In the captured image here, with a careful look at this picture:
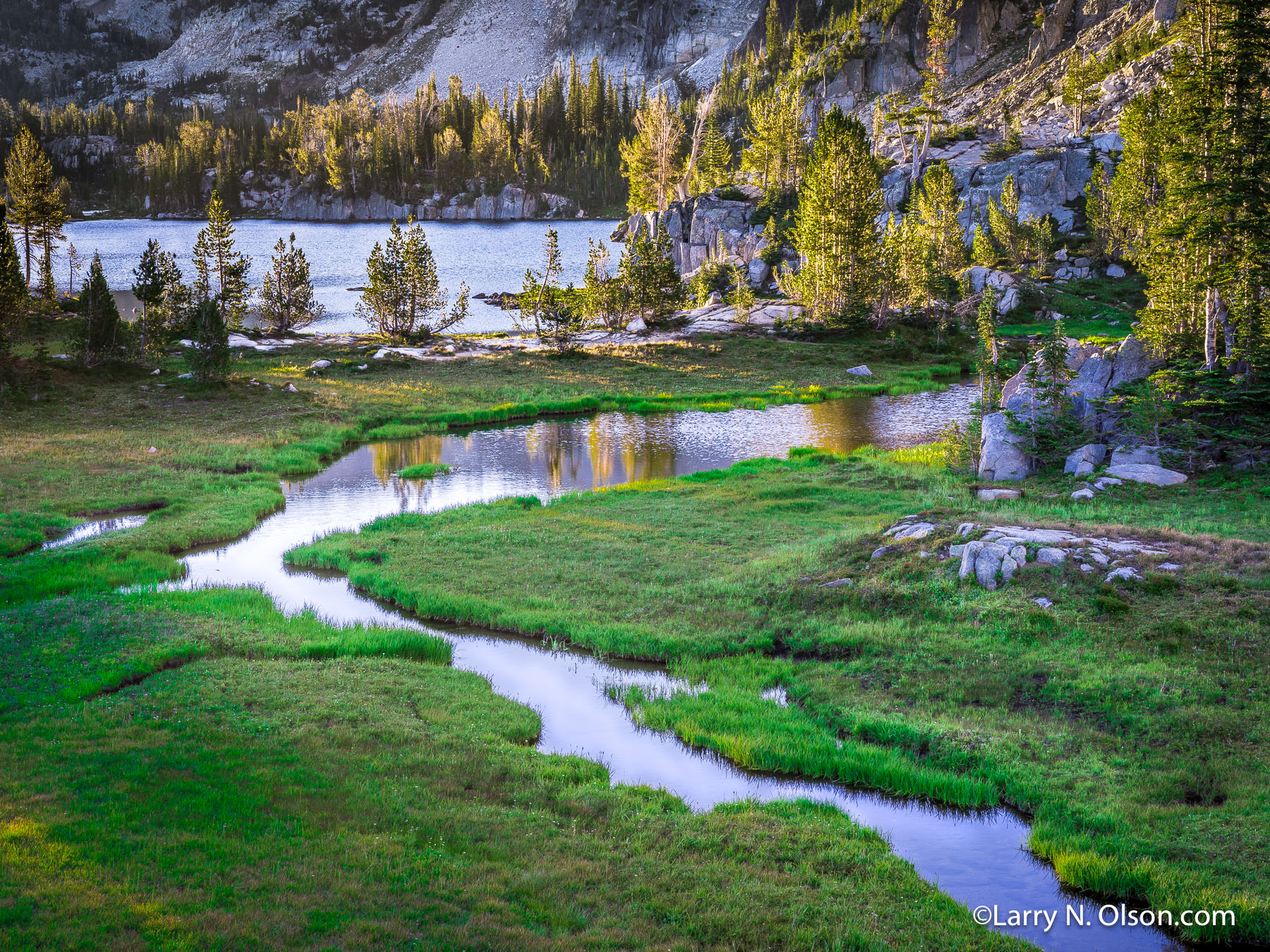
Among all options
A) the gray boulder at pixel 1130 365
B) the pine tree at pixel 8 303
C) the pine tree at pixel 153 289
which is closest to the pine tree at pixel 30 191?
the pine tree at pixel 153 289

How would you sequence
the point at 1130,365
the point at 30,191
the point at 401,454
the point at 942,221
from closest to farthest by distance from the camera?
1. the point at 1130,365
2. the point at 401,454
3. the point at 30,191
4. the point at 942,221

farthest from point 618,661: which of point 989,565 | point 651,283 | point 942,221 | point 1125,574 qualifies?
point 942,221

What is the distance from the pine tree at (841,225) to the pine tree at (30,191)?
79.6m

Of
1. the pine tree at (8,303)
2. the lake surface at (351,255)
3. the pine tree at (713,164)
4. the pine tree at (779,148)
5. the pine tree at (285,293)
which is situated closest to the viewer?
the pine tree at (8,303)

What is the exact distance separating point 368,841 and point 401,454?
37.7 metres

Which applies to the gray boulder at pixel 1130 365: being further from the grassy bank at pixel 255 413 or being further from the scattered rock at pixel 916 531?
the grassy bank at pixel 255 413

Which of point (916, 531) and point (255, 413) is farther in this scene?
point (255, 413)

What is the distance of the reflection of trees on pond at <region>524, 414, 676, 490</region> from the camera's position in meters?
41.1

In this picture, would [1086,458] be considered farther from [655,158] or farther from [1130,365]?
[655,158]

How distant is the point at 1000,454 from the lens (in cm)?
3284

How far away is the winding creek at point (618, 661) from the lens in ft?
39.7

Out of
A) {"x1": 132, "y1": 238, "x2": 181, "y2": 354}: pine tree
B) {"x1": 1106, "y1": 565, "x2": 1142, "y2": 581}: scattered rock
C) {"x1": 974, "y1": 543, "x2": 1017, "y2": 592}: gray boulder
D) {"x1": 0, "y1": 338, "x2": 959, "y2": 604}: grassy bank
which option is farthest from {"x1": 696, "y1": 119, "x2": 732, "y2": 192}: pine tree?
{"x1": 1106, "y1": 565, "x2": 1142, "y2": 581}: scattered rock

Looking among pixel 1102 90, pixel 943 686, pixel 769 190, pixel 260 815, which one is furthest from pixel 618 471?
pixel 1102 90

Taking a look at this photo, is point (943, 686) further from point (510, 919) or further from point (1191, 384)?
point (1191, 384)
